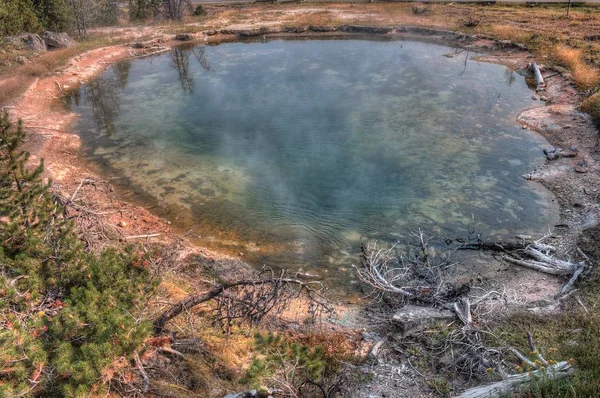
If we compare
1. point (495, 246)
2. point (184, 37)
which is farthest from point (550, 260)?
point (184, 37)

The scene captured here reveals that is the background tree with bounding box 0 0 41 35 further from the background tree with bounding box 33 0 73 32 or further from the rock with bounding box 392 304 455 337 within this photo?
the rock with bounding box 392 304 455 337

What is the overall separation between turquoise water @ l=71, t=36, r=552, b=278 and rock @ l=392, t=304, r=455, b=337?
2.94m

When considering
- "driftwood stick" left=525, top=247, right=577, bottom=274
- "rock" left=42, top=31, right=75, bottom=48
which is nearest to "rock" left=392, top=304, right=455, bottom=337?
"driftwood stick" left=525, top=247, right=577, bottom=274

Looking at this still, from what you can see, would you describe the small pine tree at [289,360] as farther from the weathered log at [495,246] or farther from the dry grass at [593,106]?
the dry grass at [593,106]

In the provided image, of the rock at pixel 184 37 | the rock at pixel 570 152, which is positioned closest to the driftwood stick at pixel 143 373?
the rock at pixel 570 152

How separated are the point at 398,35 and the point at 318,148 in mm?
18446

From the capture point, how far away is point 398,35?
30781 mm

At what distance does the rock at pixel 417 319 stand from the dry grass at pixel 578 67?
1670 cm

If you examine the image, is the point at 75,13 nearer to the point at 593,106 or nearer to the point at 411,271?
the point at 411,271

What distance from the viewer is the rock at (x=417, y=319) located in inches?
322

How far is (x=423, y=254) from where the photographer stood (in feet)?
37.5

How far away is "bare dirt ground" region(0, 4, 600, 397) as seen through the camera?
9.11m

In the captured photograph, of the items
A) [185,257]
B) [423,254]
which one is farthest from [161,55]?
[423,254]

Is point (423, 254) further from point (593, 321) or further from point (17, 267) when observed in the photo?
point (17, 267)
